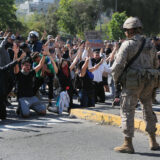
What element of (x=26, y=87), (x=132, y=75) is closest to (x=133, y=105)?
(x=132, y=75)

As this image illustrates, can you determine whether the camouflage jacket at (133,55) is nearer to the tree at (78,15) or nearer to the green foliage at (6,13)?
the tree at (78,15)

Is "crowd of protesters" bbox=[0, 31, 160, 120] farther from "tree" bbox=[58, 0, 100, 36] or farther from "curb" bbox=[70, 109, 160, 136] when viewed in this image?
"tree" bbox=[58, 0, 100, 36]

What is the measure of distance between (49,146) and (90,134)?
1141 mm

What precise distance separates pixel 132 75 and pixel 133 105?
17.7 inches

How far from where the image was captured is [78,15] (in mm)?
59906

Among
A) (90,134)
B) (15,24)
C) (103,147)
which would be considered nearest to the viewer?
(103,147)

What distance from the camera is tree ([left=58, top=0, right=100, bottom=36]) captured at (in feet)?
190

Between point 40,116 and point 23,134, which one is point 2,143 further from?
point 40,116

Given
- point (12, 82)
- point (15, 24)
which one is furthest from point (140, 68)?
point (15, 24)

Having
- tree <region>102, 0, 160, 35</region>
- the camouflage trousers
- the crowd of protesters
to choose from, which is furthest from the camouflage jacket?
tree <region>102, 0, 160, 35</region>

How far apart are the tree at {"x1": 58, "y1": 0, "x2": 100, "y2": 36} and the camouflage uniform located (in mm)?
51984

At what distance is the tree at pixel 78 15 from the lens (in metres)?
57.9

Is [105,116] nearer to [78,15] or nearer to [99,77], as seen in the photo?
[99,77]

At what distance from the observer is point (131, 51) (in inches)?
221
